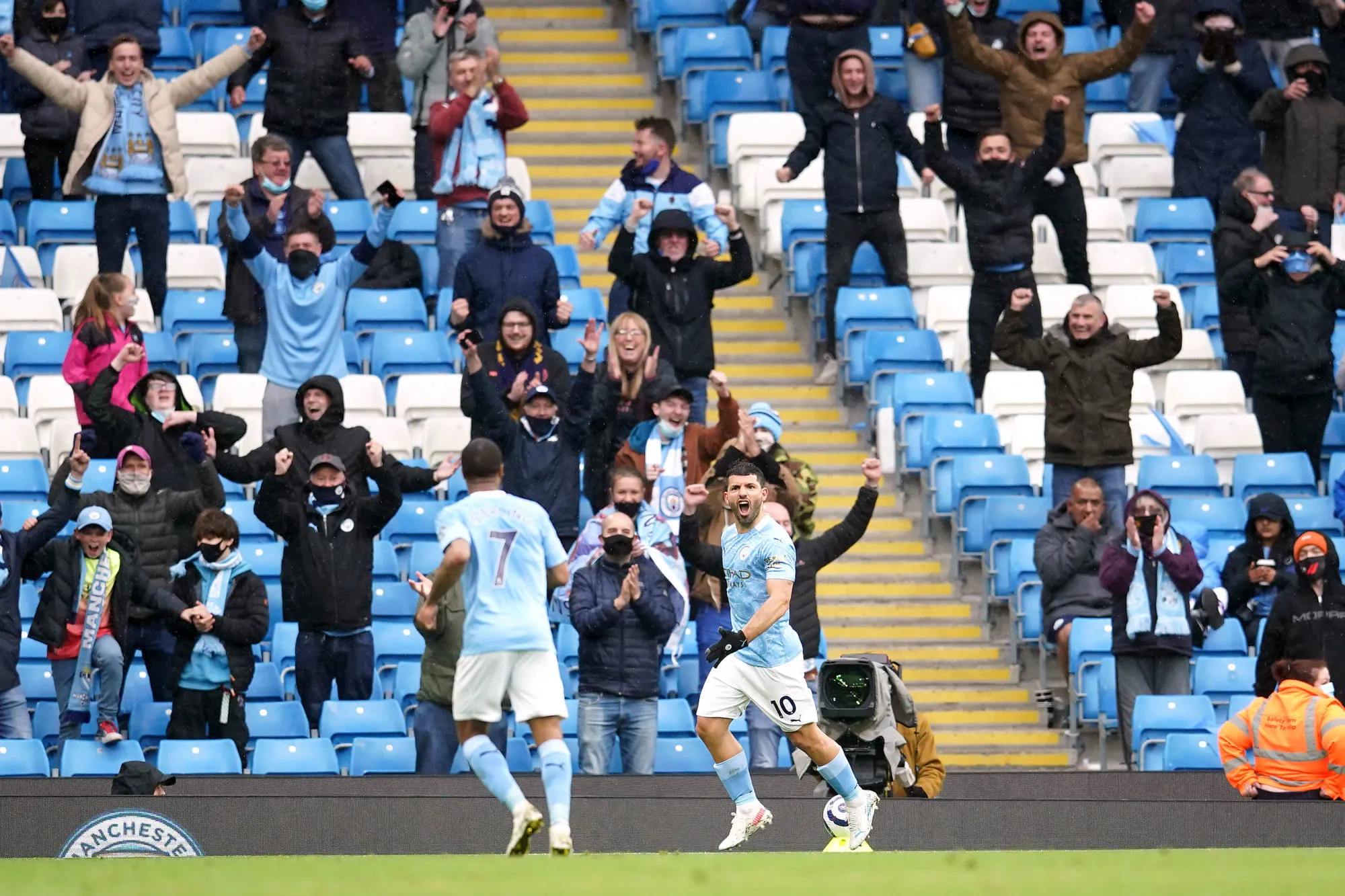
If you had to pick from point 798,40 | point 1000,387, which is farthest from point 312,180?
point 1000,387

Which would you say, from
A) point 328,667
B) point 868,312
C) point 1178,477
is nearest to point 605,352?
point 868,312

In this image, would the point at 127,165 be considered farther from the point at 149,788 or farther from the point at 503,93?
the point at 149,788

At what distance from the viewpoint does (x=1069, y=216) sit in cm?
1659

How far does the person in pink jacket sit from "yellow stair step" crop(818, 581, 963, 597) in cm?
450

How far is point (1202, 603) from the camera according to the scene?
1359 centimetres

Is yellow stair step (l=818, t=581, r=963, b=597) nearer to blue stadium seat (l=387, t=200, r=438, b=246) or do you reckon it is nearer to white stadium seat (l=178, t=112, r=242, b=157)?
blue stadium seat (l=387, t=200, r=438, b=246)

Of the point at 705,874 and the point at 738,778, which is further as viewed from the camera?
the point at 738,778

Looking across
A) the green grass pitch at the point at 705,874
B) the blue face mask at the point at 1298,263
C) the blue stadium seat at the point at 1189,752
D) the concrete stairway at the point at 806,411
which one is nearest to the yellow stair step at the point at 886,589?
the concrete stairway at the point at 806,411

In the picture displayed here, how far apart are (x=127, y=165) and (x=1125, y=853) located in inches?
351

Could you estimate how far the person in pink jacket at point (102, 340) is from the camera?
535 inches

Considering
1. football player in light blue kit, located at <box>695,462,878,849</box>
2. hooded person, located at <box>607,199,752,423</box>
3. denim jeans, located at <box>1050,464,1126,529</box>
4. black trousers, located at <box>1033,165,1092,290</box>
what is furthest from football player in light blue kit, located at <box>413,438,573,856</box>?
black trousers, located at <box>1033,165,1092,290</box>

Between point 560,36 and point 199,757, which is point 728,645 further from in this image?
point 560,36

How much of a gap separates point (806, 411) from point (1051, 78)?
2988 millimetres

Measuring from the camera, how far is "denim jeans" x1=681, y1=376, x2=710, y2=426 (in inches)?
577
